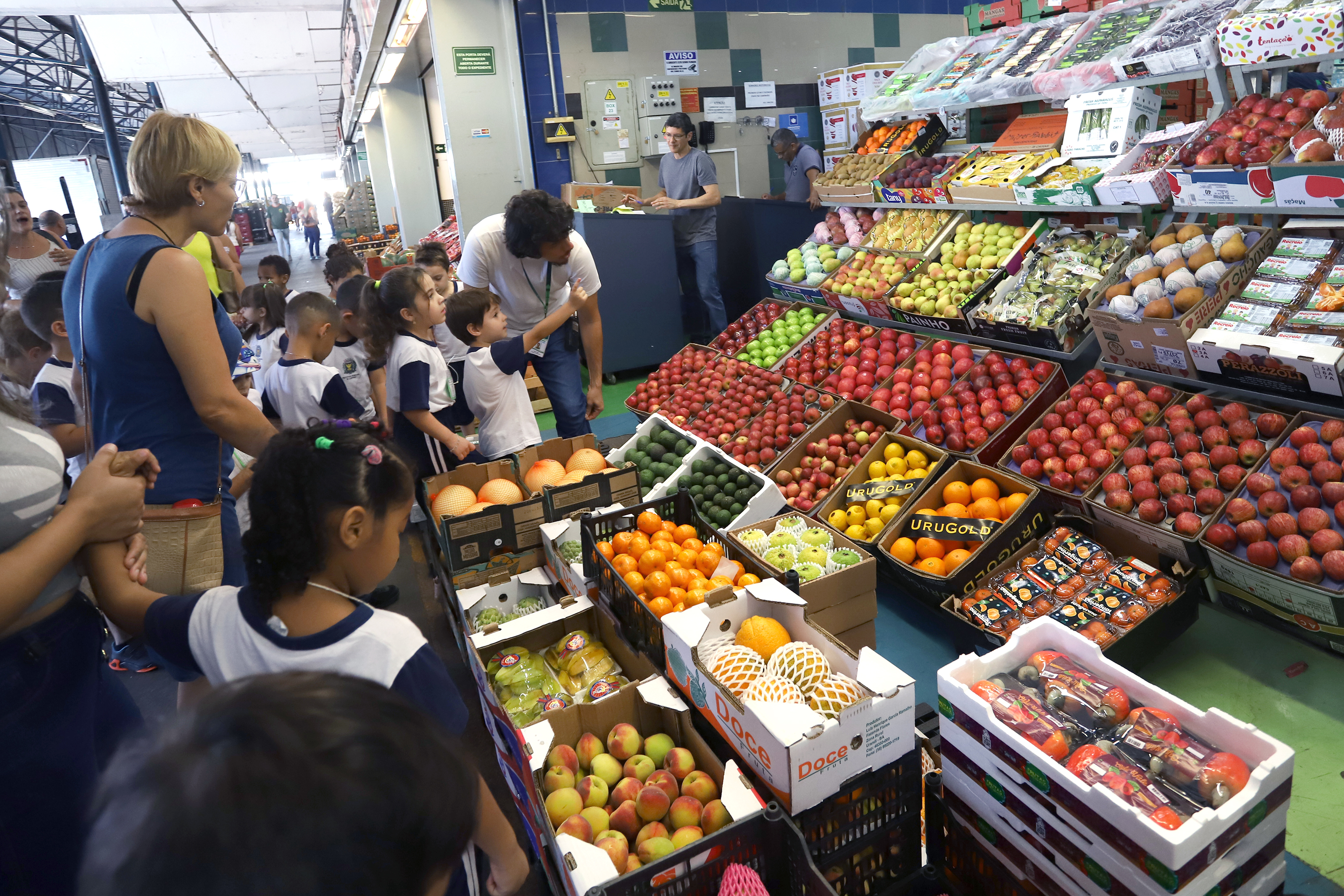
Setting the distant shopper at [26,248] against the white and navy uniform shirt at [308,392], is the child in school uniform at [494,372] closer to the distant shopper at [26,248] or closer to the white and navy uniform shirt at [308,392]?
the white and navy uniform shirt at [308,392]

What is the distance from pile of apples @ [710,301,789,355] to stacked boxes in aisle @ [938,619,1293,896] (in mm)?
3672

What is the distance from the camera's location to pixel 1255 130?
3.18 metres

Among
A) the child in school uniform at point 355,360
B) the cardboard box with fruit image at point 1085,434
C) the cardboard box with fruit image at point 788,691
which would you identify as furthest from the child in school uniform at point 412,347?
the cardboard box with fruit image at point 1085,434

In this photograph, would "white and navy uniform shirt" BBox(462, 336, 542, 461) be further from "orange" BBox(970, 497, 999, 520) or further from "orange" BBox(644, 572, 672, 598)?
"orange" BBox(970, 497, 999, 520)

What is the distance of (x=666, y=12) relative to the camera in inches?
312

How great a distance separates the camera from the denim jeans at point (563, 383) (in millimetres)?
4199

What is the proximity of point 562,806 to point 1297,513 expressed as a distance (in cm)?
245

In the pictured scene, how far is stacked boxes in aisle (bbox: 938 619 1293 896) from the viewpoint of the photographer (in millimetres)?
1449

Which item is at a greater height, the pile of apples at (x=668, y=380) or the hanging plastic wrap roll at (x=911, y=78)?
the hanging plastic wrap roll at (x=911, y=78)

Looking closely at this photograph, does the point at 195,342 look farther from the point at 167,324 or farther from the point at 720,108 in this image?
the point at 720,108

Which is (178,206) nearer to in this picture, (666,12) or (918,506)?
(918,506)

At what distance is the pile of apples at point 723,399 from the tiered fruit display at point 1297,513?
85.5 inches

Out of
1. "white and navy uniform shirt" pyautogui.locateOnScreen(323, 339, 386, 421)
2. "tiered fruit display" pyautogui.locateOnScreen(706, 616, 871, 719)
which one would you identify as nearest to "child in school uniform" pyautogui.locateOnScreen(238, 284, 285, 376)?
"white and navy uniform shirt" pyautogui.locateOnScreen(323, 339, 386, 421)

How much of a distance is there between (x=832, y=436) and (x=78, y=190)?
28.5 metres
